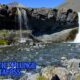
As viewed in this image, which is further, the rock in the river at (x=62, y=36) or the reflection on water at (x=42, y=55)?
the rock in the river at (x=62, y=36)

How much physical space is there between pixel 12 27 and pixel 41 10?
764 centimetres

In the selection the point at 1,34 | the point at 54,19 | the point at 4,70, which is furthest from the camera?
the point at 54,19

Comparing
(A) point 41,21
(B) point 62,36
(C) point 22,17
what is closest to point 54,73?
(B) point 62,36

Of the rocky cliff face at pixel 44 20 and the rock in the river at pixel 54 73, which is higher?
the rocky cliff face at pixel 44 20

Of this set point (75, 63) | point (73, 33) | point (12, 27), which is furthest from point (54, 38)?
point (75, 63)

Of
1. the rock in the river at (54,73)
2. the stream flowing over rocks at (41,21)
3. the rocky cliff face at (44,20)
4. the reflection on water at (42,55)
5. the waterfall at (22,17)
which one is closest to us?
the rock in the river at (54,73)

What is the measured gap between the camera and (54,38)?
2908 inches

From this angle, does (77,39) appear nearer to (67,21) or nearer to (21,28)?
(67,21)

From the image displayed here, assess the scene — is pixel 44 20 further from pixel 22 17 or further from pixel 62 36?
pixel 62 36

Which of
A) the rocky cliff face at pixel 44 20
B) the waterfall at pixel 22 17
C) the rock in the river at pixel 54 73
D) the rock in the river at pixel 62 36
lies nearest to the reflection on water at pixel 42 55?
the rock in the river at pixel 54 73

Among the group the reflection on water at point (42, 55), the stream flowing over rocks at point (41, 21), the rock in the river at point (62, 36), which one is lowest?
the reflection on water at point (42, 55)

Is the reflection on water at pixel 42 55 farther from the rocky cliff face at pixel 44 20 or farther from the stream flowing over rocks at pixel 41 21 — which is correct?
the rocky cliff face at pixel 44 20

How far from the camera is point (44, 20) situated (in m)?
75.2

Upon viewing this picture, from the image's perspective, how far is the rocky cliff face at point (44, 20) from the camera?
74375 mm
